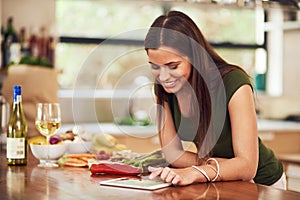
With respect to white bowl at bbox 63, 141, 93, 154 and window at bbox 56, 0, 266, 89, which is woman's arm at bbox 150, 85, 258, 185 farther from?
window at bbox 56, 0, 266, 89

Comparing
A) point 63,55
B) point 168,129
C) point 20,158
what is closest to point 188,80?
point 168,129

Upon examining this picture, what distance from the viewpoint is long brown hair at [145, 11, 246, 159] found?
2.20 m

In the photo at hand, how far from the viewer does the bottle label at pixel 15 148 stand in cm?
239

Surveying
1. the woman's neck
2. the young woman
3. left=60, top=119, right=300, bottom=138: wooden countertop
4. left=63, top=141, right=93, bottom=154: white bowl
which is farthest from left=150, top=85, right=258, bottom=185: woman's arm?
left=60, top=119, right=300, bottom=138: wooden countertop

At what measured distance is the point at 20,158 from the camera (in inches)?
94.7

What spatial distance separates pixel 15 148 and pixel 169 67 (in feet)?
2.28

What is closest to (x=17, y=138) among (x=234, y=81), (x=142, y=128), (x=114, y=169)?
(x=114, y=169)

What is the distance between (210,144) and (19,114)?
79cm

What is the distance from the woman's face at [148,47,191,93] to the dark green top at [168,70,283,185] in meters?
0.17

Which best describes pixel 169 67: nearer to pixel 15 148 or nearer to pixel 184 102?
pixel 184 102

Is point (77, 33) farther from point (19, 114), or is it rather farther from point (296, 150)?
point (19, 114)

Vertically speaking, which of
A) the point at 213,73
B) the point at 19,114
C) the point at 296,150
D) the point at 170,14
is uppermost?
the point at 170,14

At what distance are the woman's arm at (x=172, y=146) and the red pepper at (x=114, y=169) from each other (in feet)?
0.68

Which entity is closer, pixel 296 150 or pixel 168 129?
pixel 168 129
